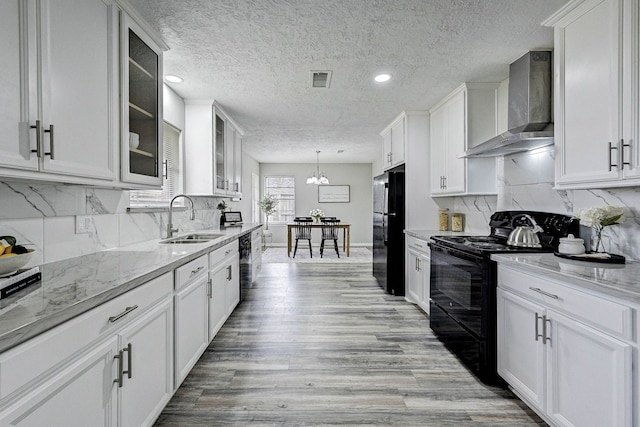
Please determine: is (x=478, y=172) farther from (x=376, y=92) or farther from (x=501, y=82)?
(x=376, y=92)

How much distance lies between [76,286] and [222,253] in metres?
1.66

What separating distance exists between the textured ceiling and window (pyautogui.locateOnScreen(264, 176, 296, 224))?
530cm

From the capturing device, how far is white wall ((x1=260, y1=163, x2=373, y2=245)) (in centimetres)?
941

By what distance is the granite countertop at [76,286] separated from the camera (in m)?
0.89

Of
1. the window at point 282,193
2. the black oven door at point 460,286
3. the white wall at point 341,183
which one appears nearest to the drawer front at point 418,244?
the black oven door at point 460,286

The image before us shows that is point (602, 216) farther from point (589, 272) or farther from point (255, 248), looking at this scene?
point (255, 248)

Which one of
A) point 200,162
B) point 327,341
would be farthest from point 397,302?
point 200,162

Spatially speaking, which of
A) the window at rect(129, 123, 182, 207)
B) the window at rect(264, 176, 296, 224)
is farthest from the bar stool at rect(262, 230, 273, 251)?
the window at rect(129, 123, 182, 207)

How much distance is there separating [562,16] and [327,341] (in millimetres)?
2879

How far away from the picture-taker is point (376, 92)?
11.5 ft

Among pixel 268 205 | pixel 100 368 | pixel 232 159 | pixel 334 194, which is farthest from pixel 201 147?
pixel 334 194

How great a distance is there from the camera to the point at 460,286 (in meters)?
2.47

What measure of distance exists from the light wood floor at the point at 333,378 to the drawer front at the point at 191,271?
28.0 inches

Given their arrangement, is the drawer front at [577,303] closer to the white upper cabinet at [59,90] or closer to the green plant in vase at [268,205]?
the white upper cabinet at [59,90]
